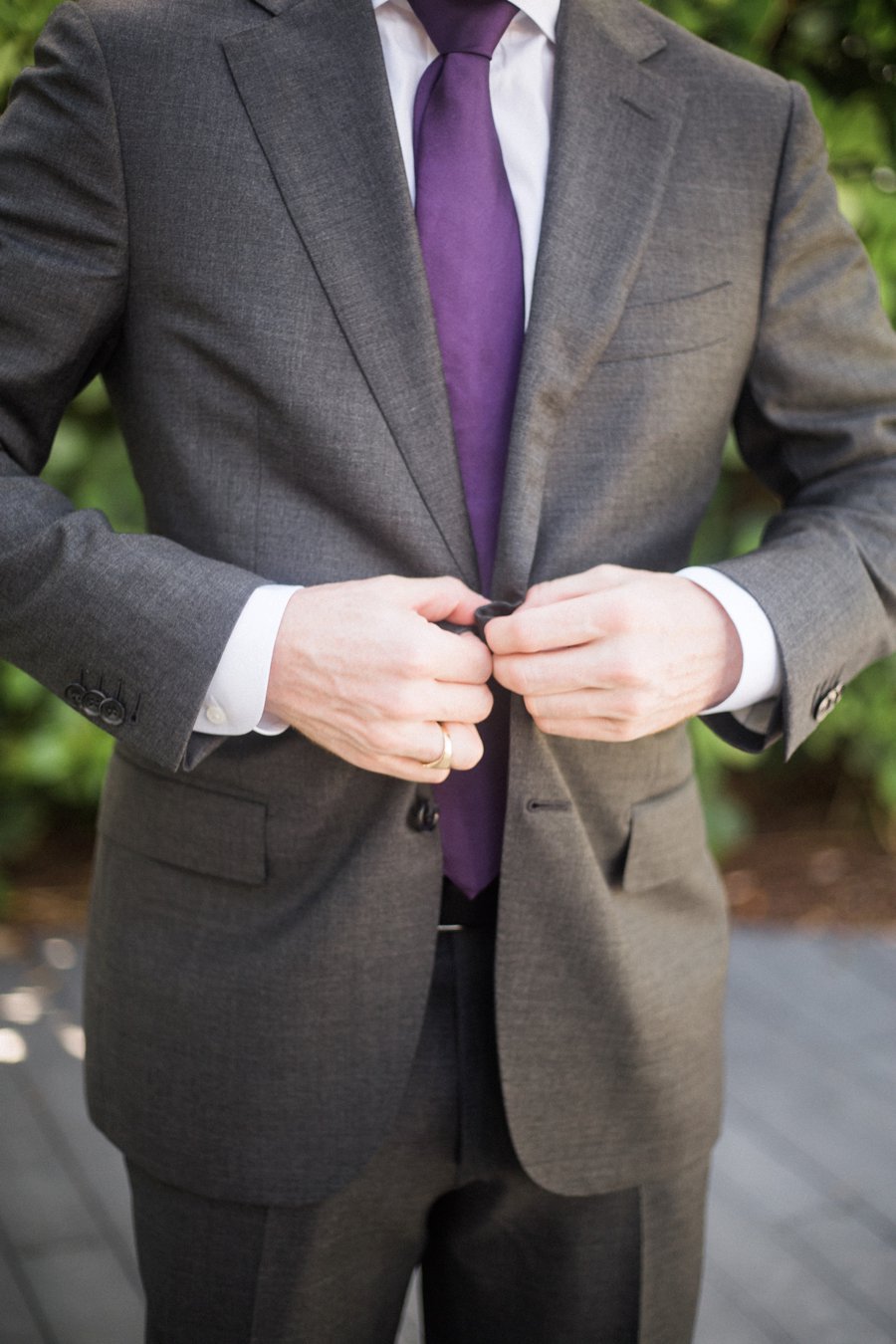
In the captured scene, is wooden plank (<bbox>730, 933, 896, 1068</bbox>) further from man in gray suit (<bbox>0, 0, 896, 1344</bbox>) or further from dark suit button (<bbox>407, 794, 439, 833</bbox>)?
dark suit button (<bbox>407, 794, 439, 833</bbox>)

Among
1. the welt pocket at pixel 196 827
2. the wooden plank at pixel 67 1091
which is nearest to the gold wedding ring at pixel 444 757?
the welt pocket at pixel 196 827

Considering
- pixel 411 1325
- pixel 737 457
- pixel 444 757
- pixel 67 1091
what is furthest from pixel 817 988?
pixel 444 757

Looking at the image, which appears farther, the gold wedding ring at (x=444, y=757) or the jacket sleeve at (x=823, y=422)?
the jacket sleeve at (x=823, y=422)

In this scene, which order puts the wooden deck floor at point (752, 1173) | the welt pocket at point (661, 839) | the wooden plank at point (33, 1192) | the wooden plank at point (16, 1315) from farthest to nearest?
the wooden plank at point (33, 1192) → the wooden deck floor at point (752, 1173) → the wooden plank at point (16, 1315) → the welt pocket at point (661, 839)

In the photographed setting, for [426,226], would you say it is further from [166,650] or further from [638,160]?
[166,650]

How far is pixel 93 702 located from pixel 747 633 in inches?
24.0

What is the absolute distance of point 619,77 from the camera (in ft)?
4.03

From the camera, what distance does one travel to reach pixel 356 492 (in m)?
1.13

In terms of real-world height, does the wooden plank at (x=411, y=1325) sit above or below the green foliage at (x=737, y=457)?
below

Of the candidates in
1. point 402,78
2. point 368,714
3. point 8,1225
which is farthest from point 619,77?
point 8,1225

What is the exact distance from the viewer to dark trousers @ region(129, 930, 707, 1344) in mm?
1225

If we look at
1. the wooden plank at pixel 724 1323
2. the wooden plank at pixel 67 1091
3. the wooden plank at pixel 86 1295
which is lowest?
the wooden plank at pixel 67 1091

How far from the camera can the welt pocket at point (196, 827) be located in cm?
119

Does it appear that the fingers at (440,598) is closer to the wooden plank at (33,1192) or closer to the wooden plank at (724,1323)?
the wooden plank at (724,1323)
